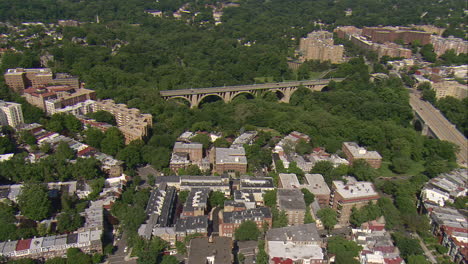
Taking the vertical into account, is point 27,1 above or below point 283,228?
above

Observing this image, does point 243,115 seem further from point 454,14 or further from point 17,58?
point 454,14

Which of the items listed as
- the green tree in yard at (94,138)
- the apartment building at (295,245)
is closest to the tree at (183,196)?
the apartment building at (295,245)

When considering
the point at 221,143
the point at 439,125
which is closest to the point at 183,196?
the point at 221,143

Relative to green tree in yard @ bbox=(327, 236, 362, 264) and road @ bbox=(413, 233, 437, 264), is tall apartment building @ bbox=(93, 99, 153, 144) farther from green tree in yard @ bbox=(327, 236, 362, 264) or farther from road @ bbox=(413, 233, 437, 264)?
road @ bbox=(413, 233, 437, 264)

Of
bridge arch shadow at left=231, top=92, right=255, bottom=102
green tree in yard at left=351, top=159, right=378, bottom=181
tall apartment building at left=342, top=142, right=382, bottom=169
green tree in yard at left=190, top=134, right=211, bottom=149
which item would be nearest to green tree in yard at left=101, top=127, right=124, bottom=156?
green tree in yard at left=190, top=134, right=211, bottom=149

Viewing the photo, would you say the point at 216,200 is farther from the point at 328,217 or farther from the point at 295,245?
the point at 328,217

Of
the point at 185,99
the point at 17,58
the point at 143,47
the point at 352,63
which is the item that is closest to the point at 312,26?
the point at 352,63
